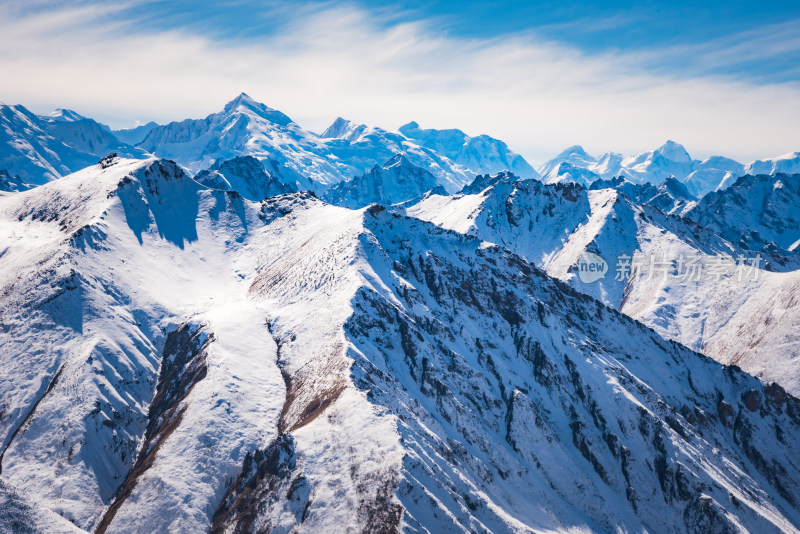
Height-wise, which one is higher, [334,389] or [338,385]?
[338,385]

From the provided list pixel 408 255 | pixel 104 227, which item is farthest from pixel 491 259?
pixel 104 227

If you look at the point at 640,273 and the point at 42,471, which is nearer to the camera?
the point at 42,471

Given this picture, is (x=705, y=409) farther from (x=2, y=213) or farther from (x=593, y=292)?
(x=2, y=213)

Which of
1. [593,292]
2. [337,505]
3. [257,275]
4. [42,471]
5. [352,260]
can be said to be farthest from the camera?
[593,292]

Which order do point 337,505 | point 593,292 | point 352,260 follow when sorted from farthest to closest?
point 593,292 → point 352,260 → point 337,505
